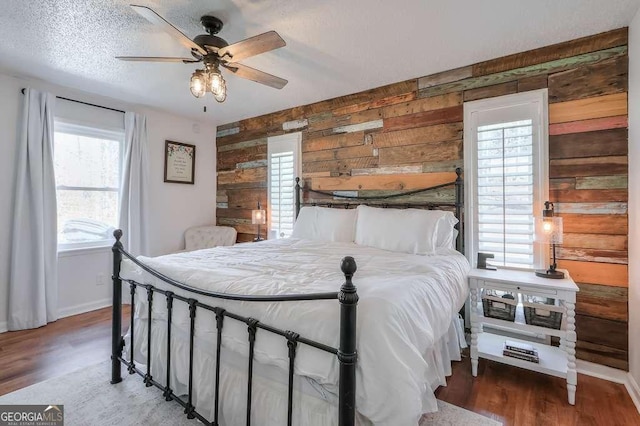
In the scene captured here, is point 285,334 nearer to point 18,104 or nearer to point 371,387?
point 371,387

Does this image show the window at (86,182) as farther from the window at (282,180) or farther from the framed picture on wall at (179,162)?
the window at (282,180)

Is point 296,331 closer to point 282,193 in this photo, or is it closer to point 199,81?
point 199,81

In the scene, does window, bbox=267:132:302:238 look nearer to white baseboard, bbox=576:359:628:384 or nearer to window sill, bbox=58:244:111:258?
window sill, bbox=58:244:111:258

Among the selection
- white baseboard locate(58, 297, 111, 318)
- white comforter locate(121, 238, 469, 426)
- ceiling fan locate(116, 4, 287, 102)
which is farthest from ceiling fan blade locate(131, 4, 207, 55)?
white baseboard locate(58, 297, 111, 318)

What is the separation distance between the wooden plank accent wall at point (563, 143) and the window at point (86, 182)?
2.77m

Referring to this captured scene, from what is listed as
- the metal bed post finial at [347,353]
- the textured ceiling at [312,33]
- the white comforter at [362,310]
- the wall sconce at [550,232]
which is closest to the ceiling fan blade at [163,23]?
the textured ceiling at [312,33]

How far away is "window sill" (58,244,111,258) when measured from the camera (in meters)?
3.42

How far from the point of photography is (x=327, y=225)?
10.6 ft

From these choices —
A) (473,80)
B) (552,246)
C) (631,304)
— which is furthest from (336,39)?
(631,304)

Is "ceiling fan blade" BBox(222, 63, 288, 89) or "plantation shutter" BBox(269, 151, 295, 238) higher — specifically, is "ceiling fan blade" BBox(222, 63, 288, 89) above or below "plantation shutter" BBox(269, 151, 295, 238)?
above

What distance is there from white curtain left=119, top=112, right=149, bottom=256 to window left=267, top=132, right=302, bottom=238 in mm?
1614

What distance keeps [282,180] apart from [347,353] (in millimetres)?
3361

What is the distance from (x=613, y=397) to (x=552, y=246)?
1.03 meters

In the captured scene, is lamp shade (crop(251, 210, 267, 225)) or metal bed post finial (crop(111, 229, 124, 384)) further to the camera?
lamp shade (crop(251, 210, 267, 225))
